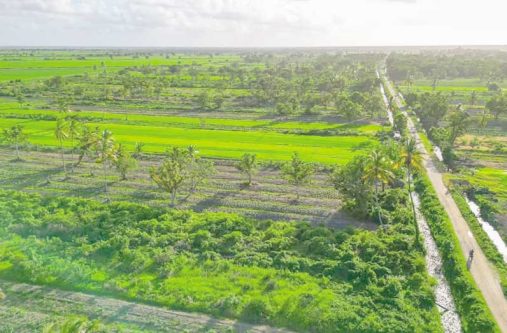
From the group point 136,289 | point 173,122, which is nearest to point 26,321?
point 136,289

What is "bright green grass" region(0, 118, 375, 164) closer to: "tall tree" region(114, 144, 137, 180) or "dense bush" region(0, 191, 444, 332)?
"tall tree" region(114, 144, 137, 180)

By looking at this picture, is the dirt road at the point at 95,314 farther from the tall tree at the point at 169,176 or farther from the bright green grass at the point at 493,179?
the bright green grass at the point at 493,179

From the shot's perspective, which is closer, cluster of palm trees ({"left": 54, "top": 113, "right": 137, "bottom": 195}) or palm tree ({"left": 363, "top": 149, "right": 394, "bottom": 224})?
palm tree ({"left": 363, "top": 149, "right": 394, "bottom": 224})

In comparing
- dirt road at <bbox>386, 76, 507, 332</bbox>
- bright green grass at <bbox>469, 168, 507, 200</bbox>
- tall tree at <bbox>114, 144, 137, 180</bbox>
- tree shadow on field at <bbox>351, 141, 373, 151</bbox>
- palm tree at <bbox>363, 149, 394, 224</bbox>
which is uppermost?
palm tree at <bbox>363, 149, 394, 224</bbox>

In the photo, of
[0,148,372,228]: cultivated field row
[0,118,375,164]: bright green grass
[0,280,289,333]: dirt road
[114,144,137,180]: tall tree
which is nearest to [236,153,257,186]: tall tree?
[0,148,372,228]: cultivated field row

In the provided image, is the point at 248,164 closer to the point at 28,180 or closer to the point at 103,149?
the point at 103,149

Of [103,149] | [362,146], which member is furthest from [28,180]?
[362,146]

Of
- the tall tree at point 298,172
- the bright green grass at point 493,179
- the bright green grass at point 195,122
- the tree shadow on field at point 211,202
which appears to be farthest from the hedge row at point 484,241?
the bright green grass at point 195,122
